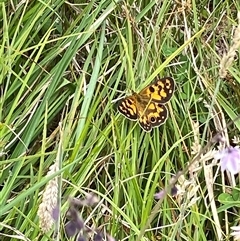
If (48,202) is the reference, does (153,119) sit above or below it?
below

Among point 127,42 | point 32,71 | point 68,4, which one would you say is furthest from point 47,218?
point 68,4

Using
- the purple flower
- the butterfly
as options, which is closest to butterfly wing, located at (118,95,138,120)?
the butterfly

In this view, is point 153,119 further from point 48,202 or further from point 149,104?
point 48,202

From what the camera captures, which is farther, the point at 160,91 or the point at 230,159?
the point at 160,91

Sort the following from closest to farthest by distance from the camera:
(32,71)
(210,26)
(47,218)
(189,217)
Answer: (47,218) < (189,217) < (32,71) < (210,26)

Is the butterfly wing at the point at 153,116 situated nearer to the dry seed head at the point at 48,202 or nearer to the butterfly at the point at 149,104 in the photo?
the butterfly at the point at 149,104

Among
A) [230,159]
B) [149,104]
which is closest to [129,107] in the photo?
[149,104]

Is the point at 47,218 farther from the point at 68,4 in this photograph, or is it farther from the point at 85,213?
the point at 68,4
